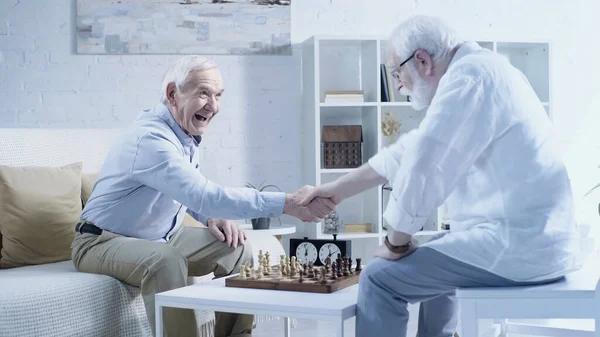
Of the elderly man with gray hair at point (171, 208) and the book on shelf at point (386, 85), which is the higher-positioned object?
the book on shelf at point (386, 85)

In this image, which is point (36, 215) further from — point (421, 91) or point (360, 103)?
point (360, 103)

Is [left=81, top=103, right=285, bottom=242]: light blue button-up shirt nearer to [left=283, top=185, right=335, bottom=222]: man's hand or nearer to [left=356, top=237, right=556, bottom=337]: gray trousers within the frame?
[left=283, top=185, right=335, bottom=222]: man's hand

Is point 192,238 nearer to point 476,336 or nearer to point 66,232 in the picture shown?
point 66,232

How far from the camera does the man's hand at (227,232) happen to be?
9.37 ft

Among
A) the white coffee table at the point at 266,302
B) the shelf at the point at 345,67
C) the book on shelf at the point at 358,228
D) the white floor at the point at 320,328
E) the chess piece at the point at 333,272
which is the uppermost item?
the shelf at the point at 345,67

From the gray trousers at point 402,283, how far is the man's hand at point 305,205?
23.0 inches

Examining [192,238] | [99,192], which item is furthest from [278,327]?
[99,192]

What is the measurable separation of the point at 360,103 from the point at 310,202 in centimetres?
189

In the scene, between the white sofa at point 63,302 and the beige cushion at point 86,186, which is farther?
the beige cushion at point 86,186

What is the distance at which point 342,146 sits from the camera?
4465mm

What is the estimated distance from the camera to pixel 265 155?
4570 millimetres

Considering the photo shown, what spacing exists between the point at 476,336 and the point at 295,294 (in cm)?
51

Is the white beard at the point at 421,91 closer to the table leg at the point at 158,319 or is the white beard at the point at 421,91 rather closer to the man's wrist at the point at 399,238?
the man's wrist at the point at 399,238

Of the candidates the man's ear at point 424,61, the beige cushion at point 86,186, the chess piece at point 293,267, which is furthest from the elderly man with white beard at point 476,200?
the beige cushion at point 86,186
